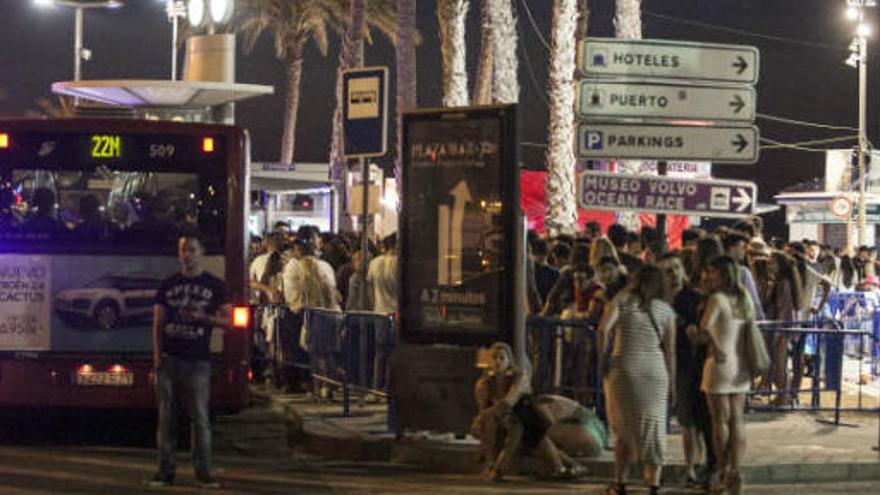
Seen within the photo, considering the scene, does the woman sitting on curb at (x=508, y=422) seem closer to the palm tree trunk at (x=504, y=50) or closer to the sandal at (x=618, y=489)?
the sandal at (x=618, y=489)

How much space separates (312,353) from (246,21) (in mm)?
28968

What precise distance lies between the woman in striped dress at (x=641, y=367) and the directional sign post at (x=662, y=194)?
3.12 meters

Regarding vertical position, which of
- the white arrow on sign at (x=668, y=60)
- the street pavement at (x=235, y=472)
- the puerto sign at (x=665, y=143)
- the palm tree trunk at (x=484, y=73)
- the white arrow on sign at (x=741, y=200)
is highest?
the palm tree trunk at (x=484, y=73)

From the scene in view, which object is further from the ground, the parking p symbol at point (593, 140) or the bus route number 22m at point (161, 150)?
the parking p symbol at point (593, 140)

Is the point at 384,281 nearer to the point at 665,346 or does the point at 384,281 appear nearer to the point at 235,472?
the point at 235,472

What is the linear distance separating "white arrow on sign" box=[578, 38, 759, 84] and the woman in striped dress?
3670mm

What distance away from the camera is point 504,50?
3209 centimetres

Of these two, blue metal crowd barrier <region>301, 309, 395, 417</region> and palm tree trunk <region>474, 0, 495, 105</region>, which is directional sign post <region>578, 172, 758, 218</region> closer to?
blue metal crowd barrier <region>301, 309, 395, 417</region>

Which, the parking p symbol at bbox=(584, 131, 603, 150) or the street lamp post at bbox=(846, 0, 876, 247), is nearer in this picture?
the parking p symbol at bbox=(584, 131, 603, 150)

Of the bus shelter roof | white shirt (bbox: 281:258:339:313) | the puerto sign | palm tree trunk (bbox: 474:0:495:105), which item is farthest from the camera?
palm tree trunk (bbox: 474:0:495:105)

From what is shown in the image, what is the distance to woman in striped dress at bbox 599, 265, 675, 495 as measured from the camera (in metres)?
10.8

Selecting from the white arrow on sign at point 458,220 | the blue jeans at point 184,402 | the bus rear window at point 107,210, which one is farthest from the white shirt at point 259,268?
the blue jeans at point 184,402

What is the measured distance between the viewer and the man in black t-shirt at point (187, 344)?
37.6ft

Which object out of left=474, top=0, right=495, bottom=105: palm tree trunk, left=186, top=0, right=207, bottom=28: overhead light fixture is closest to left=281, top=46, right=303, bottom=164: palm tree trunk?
left=474, top=0, right=495, bottom=105: palm tree trunk
